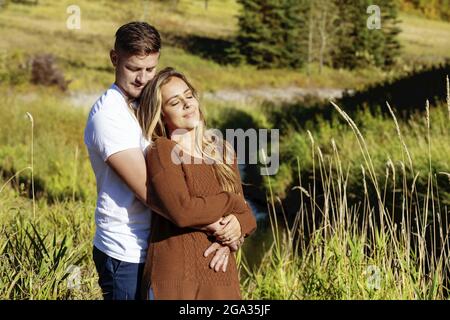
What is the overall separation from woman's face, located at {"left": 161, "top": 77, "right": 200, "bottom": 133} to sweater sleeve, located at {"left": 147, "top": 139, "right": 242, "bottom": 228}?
4.5 inches

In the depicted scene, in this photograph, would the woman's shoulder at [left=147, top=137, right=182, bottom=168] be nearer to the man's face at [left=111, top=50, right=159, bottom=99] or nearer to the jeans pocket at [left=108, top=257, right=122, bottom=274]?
the man's face at [left=111, top=50, right=159, bottom=99]

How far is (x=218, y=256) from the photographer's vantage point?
2.43m

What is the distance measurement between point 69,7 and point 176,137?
39.1m

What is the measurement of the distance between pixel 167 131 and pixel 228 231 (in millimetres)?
403

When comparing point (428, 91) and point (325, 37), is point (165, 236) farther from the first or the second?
point (325, 37)

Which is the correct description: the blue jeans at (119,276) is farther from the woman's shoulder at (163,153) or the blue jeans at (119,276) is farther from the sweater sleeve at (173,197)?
the woman's shoulder at (163,153)

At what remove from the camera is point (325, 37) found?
30203 mm

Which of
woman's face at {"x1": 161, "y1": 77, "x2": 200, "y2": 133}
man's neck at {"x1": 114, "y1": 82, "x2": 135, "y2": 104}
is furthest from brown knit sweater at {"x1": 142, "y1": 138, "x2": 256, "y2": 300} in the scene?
man's neck at {"x1": 114, "y1": 82, "x2": 135, "y2": 104}

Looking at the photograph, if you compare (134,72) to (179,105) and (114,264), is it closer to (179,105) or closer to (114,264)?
(179,105)

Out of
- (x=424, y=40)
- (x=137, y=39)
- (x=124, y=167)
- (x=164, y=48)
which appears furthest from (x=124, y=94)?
(x=424, y=40)

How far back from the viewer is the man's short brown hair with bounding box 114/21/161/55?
2.44 meters

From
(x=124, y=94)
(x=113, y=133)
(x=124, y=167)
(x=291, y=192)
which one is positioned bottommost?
(x=291, y=192)
